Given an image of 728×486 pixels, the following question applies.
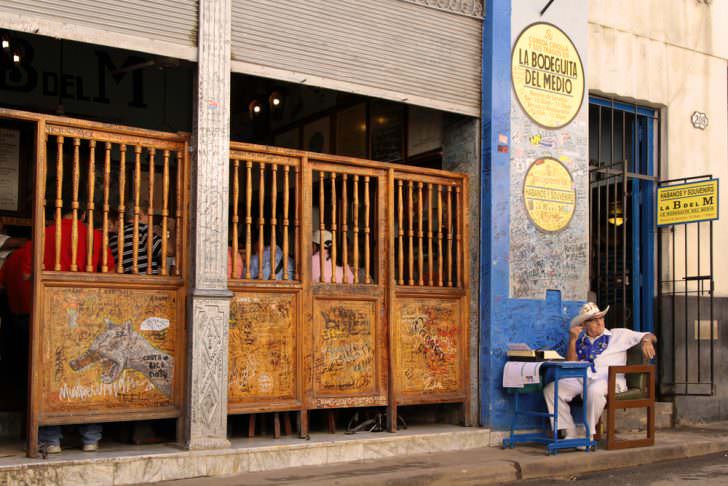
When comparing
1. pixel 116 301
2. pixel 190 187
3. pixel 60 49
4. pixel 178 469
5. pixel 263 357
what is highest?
pixel 60 49

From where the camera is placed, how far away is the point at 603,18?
10641 mm

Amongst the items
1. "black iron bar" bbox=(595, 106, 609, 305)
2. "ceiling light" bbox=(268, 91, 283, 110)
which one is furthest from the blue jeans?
"black iron bar" bbox=(595, 106, 609, 305)

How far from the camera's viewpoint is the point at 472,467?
25.1 feet

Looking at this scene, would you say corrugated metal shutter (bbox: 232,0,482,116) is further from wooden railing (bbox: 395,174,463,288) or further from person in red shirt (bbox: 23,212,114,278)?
person in red shirt (bbox: 23,212,114,278)

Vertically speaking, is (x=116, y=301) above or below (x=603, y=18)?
below

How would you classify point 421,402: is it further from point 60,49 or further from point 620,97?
point 60,49

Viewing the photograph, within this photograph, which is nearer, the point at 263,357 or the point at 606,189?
the point at 263,357

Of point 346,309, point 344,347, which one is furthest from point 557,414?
point 346,309

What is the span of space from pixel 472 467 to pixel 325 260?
2.41 meters

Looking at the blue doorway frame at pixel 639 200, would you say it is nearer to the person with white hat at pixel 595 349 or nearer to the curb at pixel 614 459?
the person with white hat at pixel 595 349

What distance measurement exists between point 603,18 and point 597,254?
294 cm

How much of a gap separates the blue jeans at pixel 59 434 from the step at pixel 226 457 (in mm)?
124

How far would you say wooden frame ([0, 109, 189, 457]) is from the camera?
6.68m

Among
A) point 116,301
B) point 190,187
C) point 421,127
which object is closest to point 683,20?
point 421,127
